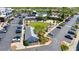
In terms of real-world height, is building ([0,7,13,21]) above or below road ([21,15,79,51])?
above

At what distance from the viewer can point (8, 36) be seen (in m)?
4.38

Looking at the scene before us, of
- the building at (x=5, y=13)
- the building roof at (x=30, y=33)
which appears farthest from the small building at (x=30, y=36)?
the building at (x=5, y=13)

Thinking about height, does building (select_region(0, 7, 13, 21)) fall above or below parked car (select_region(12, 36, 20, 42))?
above

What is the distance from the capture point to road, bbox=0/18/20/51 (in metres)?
4.35

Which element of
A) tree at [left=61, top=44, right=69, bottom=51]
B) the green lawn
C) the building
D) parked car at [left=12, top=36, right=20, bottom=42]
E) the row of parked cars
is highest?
the building

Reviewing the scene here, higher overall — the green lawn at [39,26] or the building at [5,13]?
the building at [5,13]

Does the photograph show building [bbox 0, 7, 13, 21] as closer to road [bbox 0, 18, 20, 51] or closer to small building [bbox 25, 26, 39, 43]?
road [bbox 0, 18, 20, 51]

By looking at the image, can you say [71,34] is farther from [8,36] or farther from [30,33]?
[8,36]

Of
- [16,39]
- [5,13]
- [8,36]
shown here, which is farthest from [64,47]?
[5,13]

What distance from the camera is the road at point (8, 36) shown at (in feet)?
14.3

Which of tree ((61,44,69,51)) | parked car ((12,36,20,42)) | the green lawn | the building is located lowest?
tree ((61,44,69,51))

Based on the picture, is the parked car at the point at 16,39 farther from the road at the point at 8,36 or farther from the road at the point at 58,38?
the road at the point at 58,38

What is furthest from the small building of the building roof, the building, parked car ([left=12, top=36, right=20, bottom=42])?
the building

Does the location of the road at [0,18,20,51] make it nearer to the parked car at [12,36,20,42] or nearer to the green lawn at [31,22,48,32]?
the parked car at [12,36,20,42]
